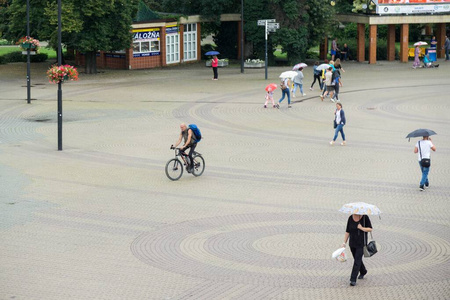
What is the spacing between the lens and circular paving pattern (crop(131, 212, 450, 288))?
42.3 feet

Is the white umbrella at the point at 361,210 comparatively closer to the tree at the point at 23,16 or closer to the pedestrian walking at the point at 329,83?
the pedestrian walking at the point at 329,83

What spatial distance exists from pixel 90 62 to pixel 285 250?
34044 millimetres

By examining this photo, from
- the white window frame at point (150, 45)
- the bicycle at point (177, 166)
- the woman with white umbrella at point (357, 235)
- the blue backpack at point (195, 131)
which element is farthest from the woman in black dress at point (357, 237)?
the white window frame at point (150, 45)

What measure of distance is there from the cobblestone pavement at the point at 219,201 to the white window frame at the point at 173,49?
17.5 m

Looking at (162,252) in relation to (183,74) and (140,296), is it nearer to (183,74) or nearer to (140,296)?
(140,296)

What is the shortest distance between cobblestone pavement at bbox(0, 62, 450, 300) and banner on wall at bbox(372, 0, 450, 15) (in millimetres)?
16573

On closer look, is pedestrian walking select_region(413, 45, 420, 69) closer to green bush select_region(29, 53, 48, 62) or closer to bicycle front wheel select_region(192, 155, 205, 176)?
green bush select_region(29, 53, 48, 62)

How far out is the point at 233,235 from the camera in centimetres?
1518

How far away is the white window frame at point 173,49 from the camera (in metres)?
51.5

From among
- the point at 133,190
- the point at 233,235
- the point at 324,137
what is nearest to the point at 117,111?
the point at 324,137

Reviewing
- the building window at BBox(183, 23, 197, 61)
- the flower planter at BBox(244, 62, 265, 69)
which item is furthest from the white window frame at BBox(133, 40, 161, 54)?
the flower planter at BBox(244, 62, 265, 69)

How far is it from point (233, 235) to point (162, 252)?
1.67 m

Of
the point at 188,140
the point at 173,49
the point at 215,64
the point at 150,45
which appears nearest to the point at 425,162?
the point at 188,140

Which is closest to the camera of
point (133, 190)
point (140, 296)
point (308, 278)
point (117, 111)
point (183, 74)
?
point (140, 296)
